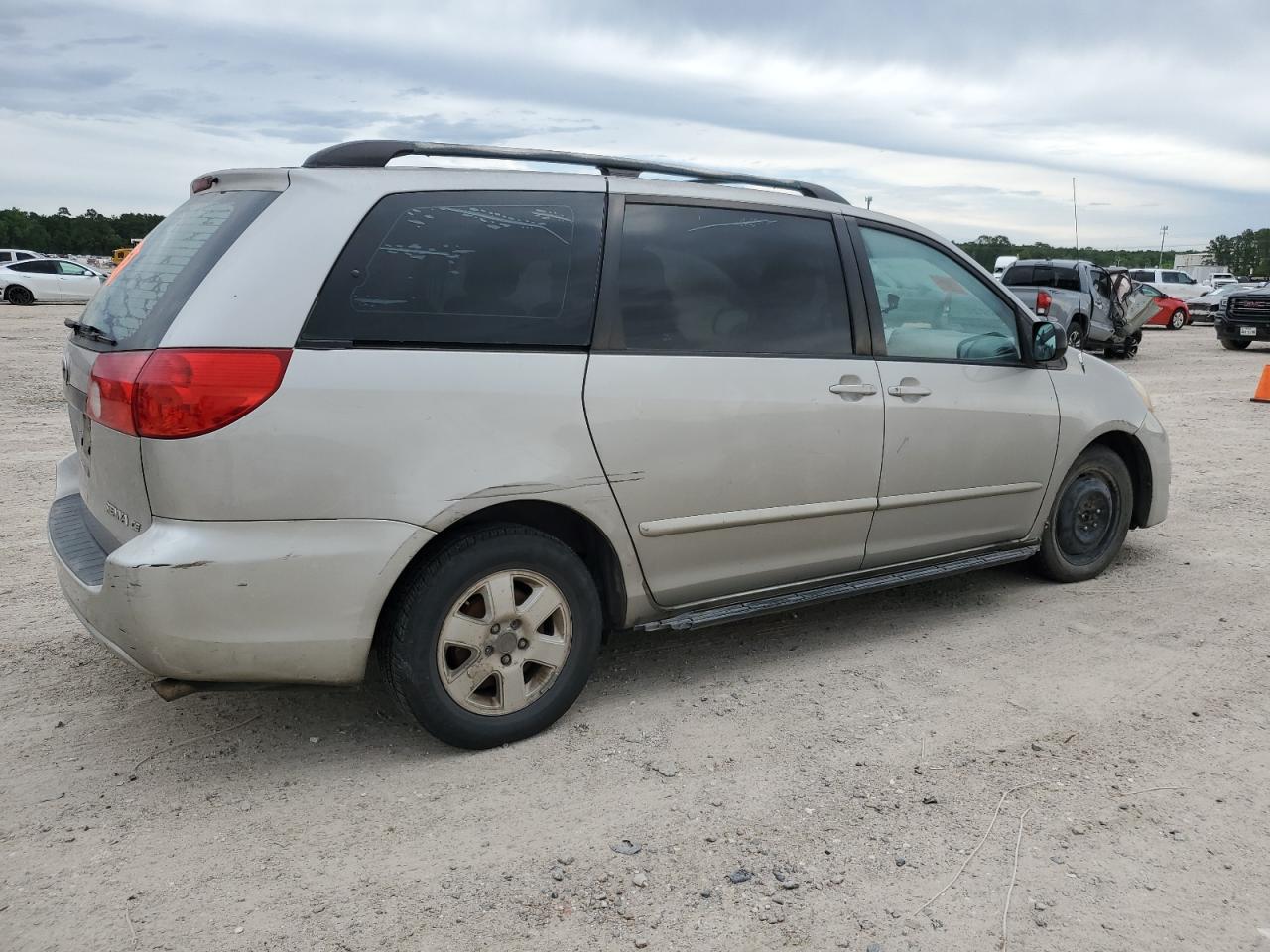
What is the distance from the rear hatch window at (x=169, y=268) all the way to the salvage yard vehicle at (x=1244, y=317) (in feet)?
76.1

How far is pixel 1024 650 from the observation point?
4.35m

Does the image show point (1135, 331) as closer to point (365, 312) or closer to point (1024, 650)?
point (1024, 650)

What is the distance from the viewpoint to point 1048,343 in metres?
4.68

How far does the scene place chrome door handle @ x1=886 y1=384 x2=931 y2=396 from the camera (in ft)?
13.6

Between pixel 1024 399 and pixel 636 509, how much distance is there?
2.09 m

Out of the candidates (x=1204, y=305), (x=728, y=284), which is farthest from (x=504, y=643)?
(x=1204, y=305)

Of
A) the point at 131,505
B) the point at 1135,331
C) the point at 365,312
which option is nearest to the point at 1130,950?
the point at 365,312

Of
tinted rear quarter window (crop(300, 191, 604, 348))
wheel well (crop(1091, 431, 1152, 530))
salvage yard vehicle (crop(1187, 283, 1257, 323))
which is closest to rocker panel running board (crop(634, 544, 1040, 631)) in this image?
wheel well (crop(1091, 431, 1152, 530))

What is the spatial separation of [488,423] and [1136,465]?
368 centimetres

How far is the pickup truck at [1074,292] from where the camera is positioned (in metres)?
18.0

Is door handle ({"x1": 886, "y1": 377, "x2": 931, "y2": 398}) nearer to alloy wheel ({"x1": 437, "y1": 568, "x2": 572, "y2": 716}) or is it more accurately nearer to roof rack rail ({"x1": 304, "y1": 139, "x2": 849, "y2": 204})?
roof rack rail ({"x1": 304, "y1": 139, "x2": 849, "y2": 204})

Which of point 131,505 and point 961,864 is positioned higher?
point 131,505

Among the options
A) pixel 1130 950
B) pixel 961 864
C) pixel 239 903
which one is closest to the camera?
pixel 1130 950

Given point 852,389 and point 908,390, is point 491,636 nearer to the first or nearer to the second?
point 852,389
